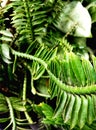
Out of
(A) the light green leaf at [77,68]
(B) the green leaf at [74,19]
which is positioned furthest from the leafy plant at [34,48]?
(A) the light green leaf at [77,68]

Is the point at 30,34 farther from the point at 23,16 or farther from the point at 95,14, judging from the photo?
the point at 95,14

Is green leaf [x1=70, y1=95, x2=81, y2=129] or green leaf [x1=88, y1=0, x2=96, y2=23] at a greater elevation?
green leaf [x1=88, y1=0, x2=96, y2=23]

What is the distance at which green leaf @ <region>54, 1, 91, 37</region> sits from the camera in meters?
0.97

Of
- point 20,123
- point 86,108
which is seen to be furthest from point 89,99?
point 20,123

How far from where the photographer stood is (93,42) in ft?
3.49

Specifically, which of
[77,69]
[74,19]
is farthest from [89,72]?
[74,19]

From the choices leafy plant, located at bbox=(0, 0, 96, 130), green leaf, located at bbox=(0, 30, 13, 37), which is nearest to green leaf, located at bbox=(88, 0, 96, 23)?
leafy plant, located at bbox=(0, 0, 96, 130)

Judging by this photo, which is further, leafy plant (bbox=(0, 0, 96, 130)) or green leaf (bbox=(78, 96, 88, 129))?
leafy plant (bbox=(0, 0, 96, 130))

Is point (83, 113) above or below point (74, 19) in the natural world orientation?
below

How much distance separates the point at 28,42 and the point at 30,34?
0.03 meters

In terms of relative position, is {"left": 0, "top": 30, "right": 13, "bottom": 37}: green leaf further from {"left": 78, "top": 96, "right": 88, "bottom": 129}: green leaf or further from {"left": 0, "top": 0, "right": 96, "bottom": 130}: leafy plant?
{"left": 78, "top": 96, "right": 88, "bottom": 129}: green leaf

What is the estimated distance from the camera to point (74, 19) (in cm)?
100

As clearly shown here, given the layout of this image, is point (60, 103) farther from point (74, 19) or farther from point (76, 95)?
point (74, 19)

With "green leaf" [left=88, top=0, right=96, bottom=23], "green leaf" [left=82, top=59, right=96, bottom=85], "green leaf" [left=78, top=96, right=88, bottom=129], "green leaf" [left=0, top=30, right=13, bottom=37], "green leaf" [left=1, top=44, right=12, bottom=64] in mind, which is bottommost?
"green leaf" [left=78, top=96, right=88, bottom=129]
